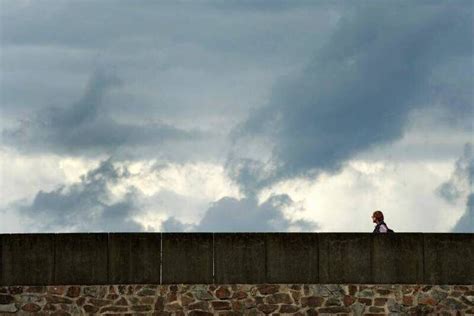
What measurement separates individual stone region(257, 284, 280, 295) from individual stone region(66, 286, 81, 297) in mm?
2871

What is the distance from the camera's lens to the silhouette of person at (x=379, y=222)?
3391 centimetres

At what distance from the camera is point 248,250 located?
3375 cm

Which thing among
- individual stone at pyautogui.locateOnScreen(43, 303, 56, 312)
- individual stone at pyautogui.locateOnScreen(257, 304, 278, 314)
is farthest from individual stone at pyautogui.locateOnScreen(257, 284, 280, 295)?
individual stone at pyautogui.locateOnScreen(43, 303, 56, 312)

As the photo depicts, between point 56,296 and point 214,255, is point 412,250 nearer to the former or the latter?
point 214,255

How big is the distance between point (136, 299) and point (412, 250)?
453 cm

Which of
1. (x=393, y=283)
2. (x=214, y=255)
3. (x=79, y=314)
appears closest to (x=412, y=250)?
(x=393, y=283)

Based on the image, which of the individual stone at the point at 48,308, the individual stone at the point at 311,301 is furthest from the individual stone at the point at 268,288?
the individual stone at the point at 48,308

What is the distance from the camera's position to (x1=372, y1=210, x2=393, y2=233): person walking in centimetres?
3391

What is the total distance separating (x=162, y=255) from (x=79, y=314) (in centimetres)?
164

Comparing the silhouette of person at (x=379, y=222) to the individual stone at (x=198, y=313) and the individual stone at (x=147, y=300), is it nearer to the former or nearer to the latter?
the individual stone at (x=198, y=313)

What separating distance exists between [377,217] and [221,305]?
2.91 m

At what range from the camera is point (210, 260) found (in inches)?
1324

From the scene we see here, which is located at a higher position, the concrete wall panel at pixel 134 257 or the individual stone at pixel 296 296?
the concrete wall panel at pixel 134 257

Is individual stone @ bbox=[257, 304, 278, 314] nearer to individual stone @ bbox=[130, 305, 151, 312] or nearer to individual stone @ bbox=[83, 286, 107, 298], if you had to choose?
individual stone @ bbox=[130, 305, 151, 312]
